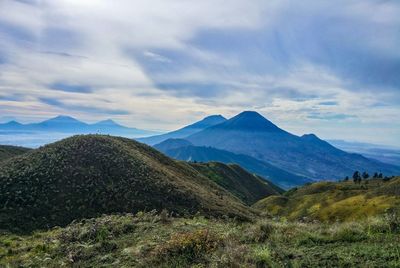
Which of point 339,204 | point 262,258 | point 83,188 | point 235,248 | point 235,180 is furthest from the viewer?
point 235,180

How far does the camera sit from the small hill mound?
32750mm

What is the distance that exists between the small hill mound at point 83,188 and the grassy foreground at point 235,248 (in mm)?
18030

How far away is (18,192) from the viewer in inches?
1372

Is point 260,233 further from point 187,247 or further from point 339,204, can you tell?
point 339,204

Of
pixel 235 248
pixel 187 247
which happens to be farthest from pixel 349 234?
pixel 187 247

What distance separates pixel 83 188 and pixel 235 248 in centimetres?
3000

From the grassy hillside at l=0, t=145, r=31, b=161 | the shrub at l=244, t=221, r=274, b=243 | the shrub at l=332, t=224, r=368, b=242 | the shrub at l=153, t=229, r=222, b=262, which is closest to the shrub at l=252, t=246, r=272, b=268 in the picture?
the shrub at l=153, t=229, r=222, b=262

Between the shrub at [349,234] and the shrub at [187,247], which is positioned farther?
the shrub at [349,234]

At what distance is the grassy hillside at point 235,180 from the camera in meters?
129

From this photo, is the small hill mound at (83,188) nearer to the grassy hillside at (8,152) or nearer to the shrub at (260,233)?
the shrub at (260,233)

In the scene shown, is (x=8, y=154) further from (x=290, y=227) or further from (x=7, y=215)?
(x=290, y=227)

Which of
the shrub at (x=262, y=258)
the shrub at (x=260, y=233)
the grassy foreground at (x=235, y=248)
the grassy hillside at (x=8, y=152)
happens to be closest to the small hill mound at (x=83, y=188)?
the grassy foreground at (x=235, y=248)

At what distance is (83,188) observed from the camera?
3725 centimetres

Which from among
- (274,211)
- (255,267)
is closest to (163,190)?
(255,267)
